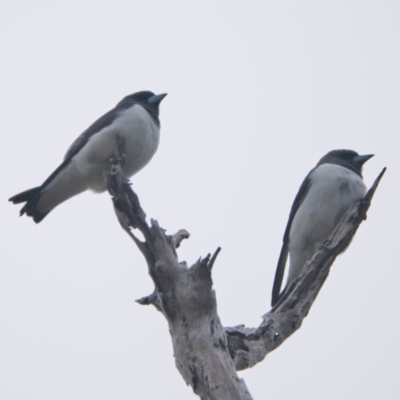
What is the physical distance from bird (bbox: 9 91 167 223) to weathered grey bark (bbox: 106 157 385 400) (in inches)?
81.8

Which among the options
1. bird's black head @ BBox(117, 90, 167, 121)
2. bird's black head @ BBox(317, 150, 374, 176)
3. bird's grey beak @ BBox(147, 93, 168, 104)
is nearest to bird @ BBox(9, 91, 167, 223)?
bird's black head @ BBox(117, 90, 167, 121)

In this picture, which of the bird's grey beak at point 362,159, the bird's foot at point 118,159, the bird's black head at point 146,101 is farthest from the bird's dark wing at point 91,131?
the bird's grey beak at point 362,159

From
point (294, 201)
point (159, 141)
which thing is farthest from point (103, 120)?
point (294, 201)

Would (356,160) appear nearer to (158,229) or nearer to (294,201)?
(294,201)

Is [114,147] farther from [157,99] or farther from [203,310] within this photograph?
[203,310]

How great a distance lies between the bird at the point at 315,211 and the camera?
8719 mm

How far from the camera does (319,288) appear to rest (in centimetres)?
683

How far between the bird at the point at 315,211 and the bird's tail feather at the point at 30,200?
322 centimetres

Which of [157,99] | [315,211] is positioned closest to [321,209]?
[315,211]

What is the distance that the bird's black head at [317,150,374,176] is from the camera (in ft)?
31.8

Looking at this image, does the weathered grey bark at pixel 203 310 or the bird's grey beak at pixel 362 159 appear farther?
the bird's grey beak at pixel 362 159

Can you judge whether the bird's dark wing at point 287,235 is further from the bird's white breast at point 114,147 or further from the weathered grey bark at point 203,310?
the bird's white breast at point 114,147

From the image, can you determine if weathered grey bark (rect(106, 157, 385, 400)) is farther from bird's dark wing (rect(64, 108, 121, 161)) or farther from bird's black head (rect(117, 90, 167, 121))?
bird's black head (rect(117, 90, 167, 121))

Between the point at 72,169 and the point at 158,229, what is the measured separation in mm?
3233
